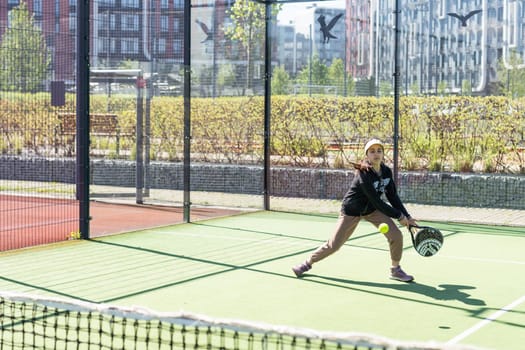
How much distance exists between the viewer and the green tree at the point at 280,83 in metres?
17.1

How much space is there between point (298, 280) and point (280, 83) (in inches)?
342

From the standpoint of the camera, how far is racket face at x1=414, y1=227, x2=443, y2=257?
8.80 m

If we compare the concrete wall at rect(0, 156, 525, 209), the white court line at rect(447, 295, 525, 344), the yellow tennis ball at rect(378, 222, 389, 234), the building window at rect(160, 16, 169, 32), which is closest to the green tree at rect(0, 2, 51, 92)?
the building window at rect(160, 16, 169, 32)

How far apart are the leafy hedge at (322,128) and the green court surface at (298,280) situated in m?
2.83

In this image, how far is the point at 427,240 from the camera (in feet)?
29.0

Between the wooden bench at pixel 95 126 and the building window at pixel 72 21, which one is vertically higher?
the building window at pixel 72 21

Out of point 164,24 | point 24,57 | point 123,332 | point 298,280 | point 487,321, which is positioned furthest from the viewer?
point 164,24

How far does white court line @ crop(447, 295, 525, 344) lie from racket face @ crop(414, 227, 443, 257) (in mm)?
895

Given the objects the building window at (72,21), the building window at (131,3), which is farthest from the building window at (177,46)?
the building window at (72,21)

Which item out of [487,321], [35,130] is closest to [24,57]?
[35,130]

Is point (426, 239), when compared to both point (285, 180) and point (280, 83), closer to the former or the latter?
point (285, 180)

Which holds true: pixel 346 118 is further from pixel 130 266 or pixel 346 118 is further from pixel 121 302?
pixel 121 302

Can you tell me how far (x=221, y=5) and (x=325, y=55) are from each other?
3121 mm

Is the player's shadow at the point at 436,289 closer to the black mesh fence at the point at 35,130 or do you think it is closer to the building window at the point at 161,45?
the black mesh fence at the point at 35,130
